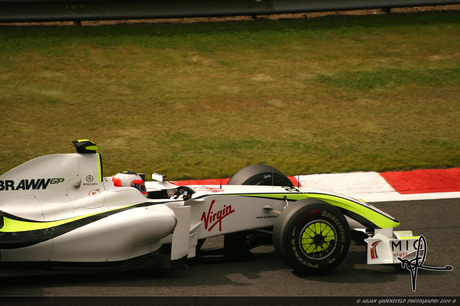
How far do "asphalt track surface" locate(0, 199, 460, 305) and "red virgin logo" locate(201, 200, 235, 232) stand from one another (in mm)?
407

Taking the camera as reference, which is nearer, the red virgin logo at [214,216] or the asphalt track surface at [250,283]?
the asphalt track surface at [250,283]

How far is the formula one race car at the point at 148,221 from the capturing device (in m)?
5.59

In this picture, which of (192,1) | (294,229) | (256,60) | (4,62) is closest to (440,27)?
(256,60)

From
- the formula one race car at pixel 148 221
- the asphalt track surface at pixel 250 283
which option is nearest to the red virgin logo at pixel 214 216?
the formula one race car at pixel 148 221

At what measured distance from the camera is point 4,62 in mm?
12727

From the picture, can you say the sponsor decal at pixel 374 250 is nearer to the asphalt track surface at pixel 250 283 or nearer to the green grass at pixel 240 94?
the asphalt track surface at pixel 250 283

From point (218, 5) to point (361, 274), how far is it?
906 cm

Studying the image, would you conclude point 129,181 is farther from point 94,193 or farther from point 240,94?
point 240,94

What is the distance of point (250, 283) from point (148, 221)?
1.04 m

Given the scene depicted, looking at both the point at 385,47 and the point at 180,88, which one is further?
the point at 385,47

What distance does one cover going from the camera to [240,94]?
12.1 m

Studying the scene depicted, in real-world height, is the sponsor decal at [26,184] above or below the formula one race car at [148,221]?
above

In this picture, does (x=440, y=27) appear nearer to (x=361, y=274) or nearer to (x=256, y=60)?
(x=256, y=60)

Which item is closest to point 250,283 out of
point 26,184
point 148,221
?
point 148,221
